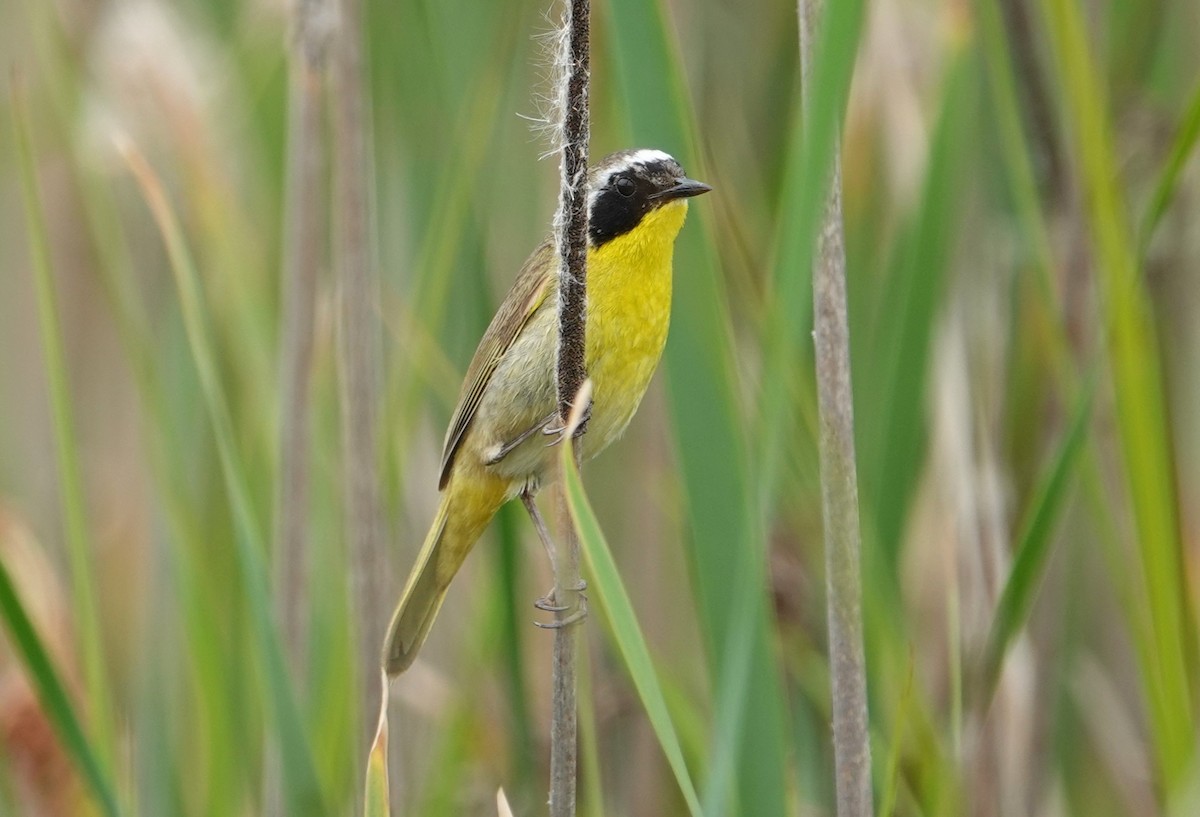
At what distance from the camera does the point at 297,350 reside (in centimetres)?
250

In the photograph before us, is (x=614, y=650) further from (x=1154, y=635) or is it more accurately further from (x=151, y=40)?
(x=151, y=40)

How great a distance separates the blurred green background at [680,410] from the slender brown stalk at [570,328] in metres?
0.12

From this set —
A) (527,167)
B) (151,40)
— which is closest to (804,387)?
(527,167)

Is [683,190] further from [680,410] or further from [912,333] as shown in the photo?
[680,410]

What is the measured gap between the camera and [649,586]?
315 cm

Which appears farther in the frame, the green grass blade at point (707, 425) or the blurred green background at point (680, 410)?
the blurred green background at point (680, 410)

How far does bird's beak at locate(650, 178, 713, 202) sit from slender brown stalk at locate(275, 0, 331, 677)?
0.68 meters

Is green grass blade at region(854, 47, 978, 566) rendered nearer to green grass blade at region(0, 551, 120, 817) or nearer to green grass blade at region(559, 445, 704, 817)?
green grass blade at region(559, 445, 704, 817)

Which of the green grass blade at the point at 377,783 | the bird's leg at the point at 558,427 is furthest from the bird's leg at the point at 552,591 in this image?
the green grass blade at the point at 377,783

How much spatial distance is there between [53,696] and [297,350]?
948 mm

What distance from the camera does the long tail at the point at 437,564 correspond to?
2.26 metres

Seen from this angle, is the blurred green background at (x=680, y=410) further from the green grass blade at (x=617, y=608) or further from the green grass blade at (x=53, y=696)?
the green grass blade at (x=617, y=608)

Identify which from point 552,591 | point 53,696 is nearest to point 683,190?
point 552,591

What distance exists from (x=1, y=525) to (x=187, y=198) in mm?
835
